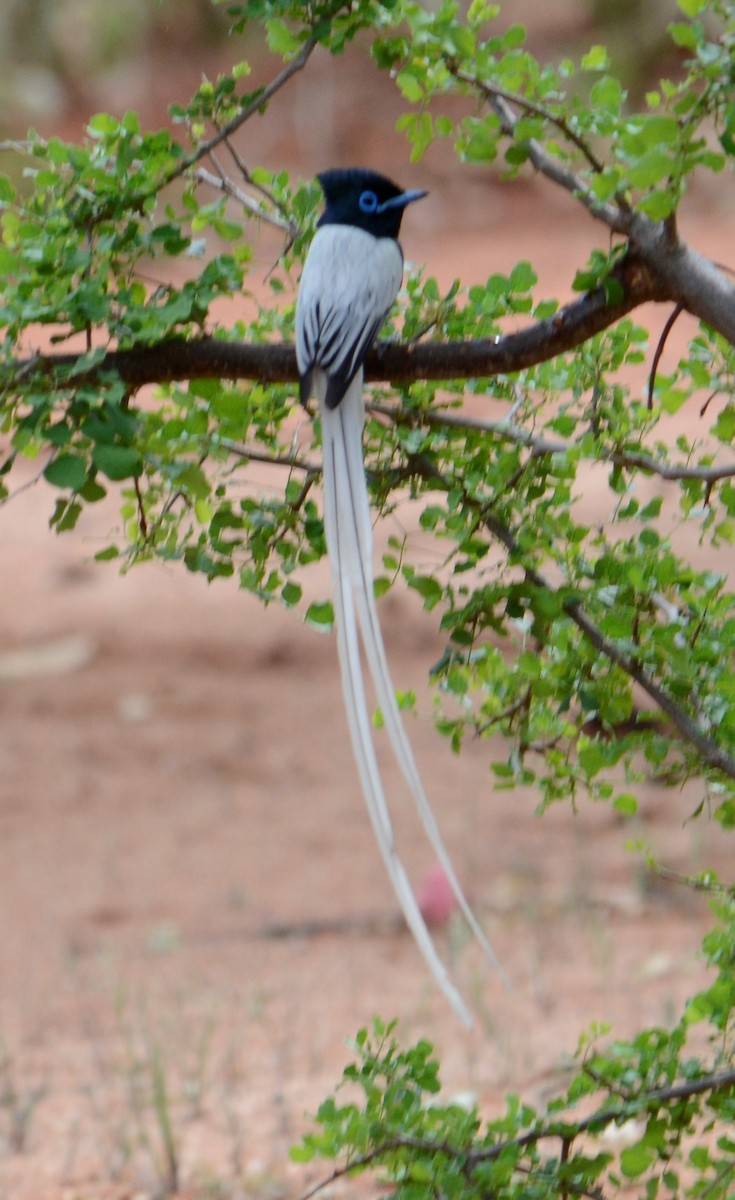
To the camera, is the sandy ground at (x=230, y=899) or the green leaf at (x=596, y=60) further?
the sandy ground at (x=230, y=899)

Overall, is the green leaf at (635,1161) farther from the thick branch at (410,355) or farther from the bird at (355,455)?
the thick branch at (410,355)

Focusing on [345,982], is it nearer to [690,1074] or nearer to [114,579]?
[690,1074]

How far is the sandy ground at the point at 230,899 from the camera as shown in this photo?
2.93 metres

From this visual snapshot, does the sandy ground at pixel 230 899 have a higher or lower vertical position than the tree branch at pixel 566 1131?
higher

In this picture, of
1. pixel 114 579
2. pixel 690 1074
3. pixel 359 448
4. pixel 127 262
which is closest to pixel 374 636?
pixel 359 448

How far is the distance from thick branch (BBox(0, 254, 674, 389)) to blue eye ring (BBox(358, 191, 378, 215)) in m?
0.29

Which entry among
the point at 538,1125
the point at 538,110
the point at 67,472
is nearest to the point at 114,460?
the point at 67,472

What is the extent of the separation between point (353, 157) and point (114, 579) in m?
6.17

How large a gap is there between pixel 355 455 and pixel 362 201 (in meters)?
0.44

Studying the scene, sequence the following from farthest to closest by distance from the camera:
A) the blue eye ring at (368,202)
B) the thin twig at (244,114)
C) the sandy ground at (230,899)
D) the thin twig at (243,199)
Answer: the sandy ground at (230,899) → the blue eye ring at (368,202) → the thin twig at (243,199) → the thin twig at (244,114)

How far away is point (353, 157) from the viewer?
11180 mm

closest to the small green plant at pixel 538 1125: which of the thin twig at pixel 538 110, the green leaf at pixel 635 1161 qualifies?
the green leaf at pixel 635 1161

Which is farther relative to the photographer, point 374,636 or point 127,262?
point 127,262

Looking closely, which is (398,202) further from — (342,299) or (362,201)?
(342,299)
